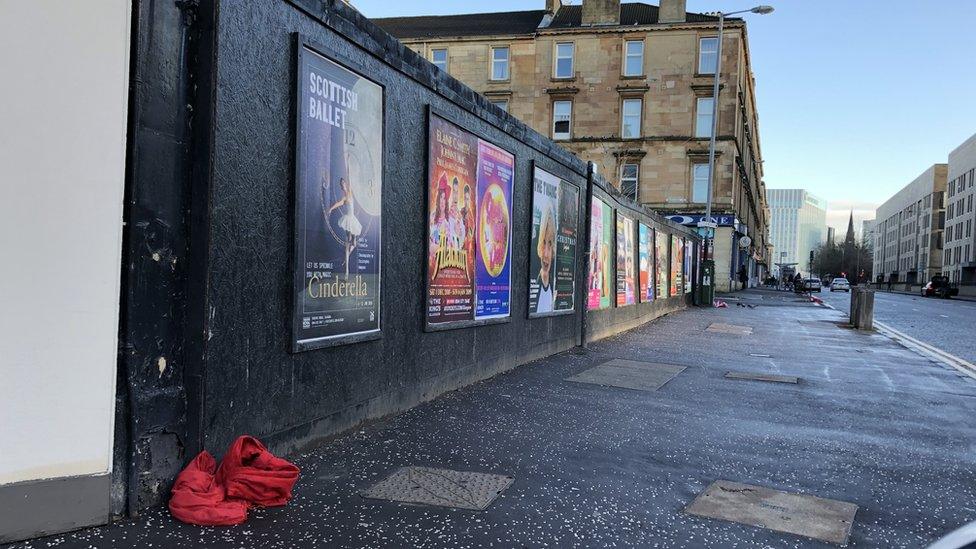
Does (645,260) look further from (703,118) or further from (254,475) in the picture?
(703,118)

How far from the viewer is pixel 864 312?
60.2 feet

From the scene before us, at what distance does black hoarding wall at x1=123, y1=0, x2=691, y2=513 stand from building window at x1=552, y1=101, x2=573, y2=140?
132 ft

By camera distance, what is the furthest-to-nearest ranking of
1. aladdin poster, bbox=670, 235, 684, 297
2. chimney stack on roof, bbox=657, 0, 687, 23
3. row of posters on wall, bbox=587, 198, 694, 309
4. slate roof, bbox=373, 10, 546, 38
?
slate roof, bbox=373, 10, 546, 38
chimney stack on roof, bbox=657, 0, 687, 23
aladdin poster, bbox=670, 235, 684, 297
row of posters on wall, bbox=587, 198, 694, 309

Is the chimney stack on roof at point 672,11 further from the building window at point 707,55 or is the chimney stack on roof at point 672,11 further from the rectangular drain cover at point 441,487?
the rectangular drain cover at point 441,487

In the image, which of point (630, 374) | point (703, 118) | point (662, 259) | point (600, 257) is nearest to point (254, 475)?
point (630, 374)

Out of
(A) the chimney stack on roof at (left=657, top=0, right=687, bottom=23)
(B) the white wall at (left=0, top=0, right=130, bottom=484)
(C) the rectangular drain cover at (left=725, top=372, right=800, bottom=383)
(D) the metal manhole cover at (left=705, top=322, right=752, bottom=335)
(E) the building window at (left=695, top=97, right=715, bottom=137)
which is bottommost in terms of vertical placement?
(C) the rectangular drain cover at (left=725, top=372, right=800, bottom=383)

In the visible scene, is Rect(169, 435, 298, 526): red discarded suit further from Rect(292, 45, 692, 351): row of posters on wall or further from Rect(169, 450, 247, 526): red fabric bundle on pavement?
Rect(292, 45, 692, 351): row of posters on wall

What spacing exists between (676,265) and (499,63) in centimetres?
2817

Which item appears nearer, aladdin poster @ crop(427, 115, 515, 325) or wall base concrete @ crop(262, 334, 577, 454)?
wall base concrete @ crop(262, 334, 577, 454)

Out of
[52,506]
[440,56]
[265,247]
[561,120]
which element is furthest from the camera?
→ [440,56]

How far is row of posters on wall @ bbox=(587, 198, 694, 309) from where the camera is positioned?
12.7 meters

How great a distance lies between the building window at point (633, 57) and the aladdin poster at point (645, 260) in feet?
92.5

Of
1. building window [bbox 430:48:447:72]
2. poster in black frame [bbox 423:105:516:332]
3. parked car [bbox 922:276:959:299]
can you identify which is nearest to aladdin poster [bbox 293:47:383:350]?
poster in black frame [bbox 423:105:516:332]

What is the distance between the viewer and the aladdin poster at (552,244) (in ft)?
31.1
